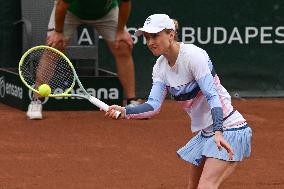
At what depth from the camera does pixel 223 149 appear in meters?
5.80

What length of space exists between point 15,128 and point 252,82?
3.26 meters

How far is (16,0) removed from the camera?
1116 centimetres

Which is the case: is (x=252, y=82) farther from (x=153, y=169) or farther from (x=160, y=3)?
(x=153, y=169)

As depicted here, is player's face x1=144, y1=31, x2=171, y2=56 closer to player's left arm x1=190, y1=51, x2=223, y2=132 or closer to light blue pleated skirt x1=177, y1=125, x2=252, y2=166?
player's left arm x1=190, y1=51, x2=223, y2=132

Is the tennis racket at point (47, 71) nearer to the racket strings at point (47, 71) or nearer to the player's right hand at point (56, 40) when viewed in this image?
the racket strings at point (47, 71)

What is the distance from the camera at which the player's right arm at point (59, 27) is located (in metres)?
9.31

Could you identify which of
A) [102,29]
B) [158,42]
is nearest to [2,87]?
[102,29]

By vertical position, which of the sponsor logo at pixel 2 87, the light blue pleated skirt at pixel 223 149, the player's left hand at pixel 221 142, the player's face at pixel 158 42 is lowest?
the sponsor logo at pixel 2 87

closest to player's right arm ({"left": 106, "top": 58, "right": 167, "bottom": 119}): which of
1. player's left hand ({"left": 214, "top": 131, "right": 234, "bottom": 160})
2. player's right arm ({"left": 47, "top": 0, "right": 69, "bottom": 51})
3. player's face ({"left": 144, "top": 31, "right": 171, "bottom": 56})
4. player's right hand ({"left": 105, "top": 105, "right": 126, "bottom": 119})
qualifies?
player's right hand ({"left": 105, "top": 105, "right": 126, "bottom": 119})

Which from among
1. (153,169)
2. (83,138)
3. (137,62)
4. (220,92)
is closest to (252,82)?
(137,62)

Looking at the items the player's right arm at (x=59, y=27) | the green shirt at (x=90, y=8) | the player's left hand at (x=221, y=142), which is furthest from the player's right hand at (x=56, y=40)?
the player's left hand at (x=221, y=142)

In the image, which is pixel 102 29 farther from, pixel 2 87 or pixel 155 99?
pixel 155 99

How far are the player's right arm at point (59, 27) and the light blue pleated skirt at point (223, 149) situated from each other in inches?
138

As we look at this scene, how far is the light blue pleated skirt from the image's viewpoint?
585 cm
